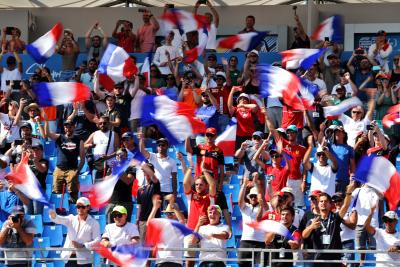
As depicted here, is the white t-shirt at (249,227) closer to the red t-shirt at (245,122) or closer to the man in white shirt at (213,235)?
the man in white shirt at (213,235)

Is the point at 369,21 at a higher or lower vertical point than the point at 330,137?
higher

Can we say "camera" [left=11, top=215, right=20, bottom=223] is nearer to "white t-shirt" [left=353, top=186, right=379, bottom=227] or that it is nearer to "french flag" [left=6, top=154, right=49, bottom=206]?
"french flag" [left=6, top=154, right=49, bottom=206]

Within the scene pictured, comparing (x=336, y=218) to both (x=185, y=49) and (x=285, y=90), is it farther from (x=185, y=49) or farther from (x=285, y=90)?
(x=185, y=49)

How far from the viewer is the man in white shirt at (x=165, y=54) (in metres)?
25.4

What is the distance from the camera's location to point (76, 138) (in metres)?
21.9

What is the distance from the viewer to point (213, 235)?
18078 millimetres

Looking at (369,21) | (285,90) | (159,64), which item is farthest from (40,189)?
(369,21)

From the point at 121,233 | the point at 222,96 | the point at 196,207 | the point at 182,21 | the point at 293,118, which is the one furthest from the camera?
the point at 182,21

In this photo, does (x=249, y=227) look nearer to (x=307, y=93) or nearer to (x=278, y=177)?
(x=278, y=177)

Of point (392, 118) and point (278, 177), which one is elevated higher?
point (392, 118)

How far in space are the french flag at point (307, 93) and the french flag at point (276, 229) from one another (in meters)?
4.18

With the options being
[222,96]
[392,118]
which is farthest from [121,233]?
[222,96]

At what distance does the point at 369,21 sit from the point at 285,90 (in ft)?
20.4

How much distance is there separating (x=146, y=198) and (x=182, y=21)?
6.32m
